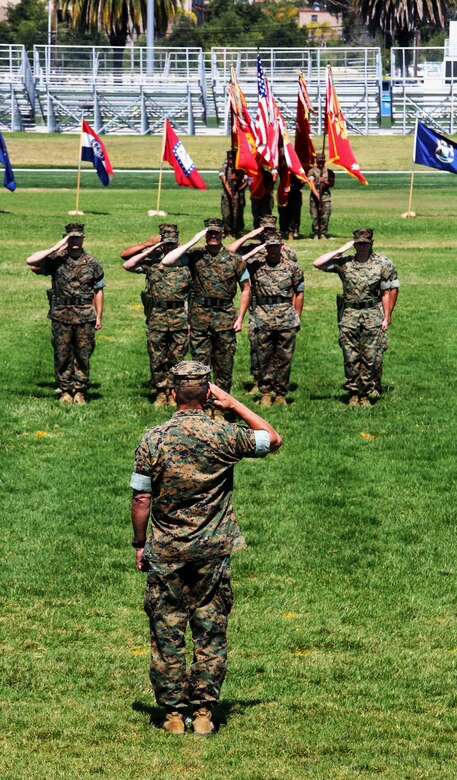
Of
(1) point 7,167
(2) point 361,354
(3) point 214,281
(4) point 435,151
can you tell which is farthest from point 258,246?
(1) point 7,167

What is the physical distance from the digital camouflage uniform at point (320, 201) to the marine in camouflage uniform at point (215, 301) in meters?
14.3

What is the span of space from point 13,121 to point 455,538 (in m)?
49.5

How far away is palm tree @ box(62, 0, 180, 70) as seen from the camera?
71938 millimetres

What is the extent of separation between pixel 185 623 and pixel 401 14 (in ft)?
230

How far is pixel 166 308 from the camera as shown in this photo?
675 inches

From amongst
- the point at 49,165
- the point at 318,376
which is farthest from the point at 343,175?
the point at 318,376

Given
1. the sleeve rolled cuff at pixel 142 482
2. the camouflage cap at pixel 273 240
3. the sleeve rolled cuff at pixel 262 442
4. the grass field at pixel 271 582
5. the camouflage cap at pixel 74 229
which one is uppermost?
the camouflage cap at pixel 74 229

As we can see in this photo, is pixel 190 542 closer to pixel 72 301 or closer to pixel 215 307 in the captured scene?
pixel 215 307

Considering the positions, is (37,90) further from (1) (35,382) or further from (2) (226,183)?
(1) (35,382)

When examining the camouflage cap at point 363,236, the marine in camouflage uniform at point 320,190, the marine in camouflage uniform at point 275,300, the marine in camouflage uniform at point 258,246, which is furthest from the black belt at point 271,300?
the marine in camouflage uniform at point 320,190

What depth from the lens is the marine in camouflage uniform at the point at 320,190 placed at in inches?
1211

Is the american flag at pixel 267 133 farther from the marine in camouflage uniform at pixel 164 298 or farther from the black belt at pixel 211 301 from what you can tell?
the black belt at pixel 211 301

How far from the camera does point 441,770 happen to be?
7820 mm

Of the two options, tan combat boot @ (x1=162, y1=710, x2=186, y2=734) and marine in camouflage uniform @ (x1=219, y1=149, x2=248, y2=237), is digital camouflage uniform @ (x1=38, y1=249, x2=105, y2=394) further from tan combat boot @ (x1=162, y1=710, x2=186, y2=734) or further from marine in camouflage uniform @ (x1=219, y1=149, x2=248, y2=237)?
marine in camouflage uniform @ (x1=219, y1=149, x2=248, y2=237)
